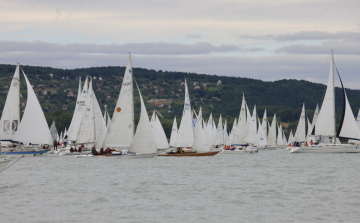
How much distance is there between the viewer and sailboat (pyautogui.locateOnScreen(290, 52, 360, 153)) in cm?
6694

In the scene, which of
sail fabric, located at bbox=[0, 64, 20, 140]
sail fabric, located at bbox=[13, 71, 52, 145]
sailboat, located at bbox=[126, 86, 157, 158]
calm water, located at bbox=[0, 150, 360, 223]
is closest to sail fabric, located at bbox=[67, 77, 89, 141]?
sail fabric, located at bbox=[0, 64, 20, 140]

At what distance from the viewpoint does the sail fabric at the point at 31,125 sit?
56188 millimetres

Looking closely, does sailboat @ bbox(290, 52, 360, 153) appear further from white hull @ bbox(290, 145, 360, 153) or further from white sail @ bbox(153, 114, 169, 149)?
white sail @ bbox(153, 114, 169, 149)

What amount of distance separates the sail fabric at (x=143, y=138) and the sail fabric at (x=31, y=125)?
896cm

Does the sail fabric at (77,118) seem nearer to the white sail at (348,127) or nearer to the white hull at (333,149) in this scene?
the white hull at (333,149)

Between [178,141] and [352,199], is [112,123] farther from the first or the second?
[352,199]

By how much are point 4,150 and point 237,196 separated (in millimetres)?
33945

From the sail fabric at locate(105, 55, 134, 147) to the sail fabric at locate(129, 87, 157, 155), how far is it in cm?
141

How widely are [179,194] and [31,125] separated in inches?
1099

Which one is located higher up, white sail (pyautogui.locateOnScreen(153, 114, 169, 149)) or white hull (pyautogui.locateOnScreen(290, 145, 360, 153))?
white sail (pyautogui.locateOnScreen(153, 114, 169, 149))

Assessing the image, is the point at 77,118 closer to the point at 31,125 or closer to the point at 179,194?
the point at 31,125

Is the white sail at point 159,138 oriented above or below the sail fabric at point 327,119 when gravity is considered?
below

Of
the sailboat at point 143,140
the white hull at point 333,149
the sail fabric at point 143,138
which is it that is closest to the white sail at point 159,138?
the sailboat at point 143,140

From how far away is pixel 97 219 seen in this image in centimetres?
2442
